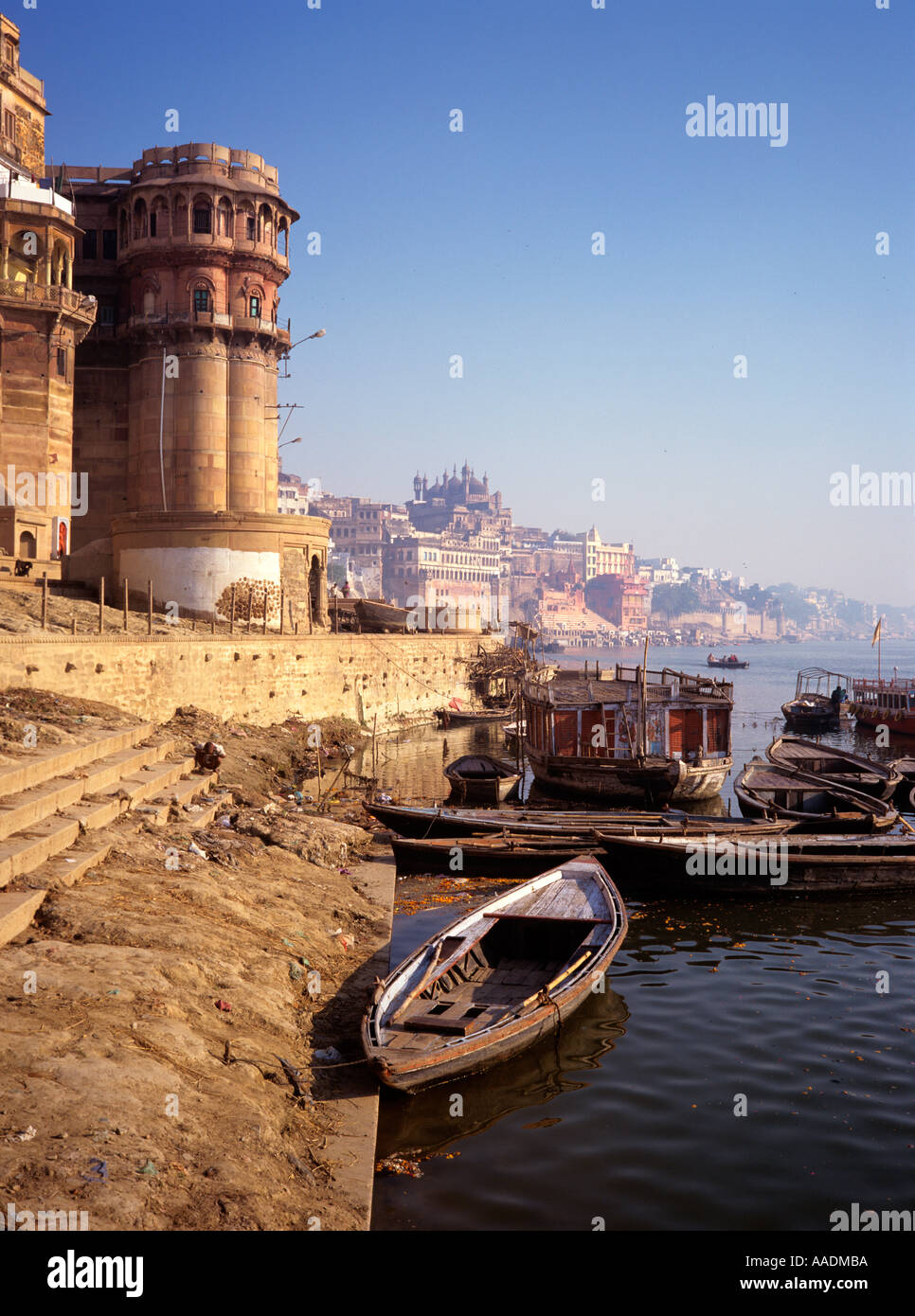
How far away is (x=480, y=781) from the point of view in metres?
27.5

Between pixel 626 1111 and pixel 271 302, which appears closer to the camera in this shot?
pixel 626 1111

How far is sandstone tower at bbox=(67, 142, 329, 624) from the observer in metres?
49.9

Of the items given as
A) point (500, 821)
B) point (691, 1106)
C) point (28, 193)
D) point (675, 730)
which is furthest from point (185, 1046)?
point (28, 193)

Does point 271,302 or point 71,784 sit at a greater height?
point 271,302

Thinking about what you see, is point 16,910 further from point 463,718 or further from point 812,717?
point 812,717

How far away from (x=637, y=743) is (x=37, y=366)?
31.4 meters

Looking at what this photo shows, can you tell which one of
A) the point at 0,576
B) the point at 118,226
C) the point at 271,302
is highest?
the point at 118,226

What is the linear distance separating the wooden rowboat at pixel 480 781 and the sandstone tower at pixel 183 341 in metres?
26.2

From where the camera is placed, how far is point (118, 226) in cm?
5212

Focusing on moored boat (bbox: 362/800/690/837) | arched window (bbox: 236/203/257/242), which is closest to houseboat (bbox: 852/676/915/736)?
moored boat (bbox: 362/800/690/837)
